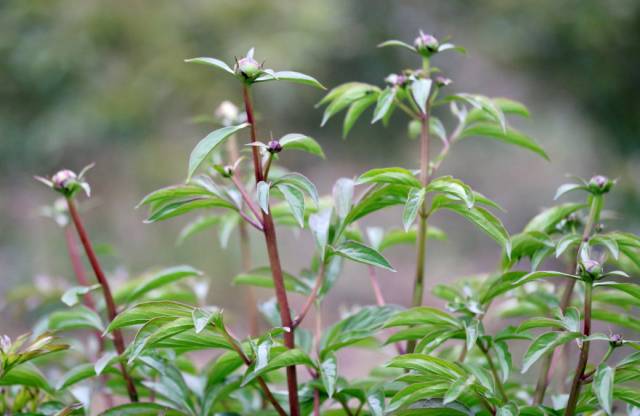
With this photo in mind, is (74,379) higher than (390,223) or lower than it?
lower

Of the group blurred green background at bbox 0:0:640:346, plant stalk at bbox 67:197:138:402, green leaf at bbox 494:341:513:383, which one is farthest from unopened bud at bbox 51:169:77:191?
blurred green background at bbox 0:0:640:346

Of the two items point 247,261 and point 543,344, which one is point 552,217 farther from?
point 247,261

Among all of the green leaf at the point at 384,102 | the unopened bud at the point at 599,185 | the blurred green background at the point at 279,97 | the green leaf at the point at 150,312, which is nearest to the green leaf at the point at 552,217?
the unopened bud at the point at 599,185

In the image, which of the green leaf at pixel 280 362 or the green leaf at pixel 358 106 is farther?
the green leaf at pixel 358 106

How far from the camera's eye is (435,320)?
1.63ft

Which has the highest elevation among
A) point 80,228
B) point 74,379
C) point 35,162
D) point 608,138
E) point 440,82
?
point 608,138

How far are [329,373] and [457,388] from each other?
3.8 inches

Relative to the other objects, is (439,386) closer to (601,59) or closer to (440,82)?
(440,82)

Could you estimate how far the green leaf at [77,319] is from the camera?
566 mm

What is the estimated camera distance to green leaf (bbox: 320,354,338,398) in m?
0.48

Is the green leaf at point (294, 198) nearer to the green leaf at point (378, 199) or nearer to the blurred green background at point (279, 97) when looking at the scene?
the green leaf at point (378, 199)

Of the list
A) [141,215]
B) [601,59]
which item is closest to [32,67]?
[141,215]

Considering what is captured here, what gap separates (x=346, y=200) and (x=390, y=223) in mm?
2773

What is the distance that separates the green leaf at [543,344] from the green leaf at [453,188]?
10 cm
